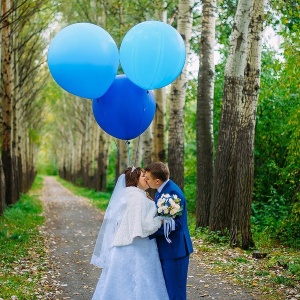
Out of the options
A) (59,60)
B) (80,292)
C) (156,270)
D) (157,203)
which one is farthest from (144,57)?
(80,292)

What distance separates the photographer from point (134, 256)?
19.3ft

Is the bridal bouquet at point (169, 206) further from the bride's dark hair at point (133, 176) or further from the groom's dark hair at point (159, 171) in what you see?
the bride's dark hair at point (133, 176)

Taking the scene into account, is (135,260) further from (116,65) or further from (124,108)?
(116,65)

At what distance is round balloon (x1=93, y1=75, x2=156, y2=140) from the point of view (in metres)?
6.89

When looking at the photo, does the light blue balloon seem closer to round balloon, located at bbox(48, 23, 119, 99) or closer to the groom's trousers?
round balloon, located at bbox(48, 23, 119, 99)

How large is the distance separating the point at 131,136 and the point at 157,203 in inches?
66.7

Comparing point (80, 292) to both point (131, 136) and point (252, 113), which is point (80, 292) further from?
point (252, 113)

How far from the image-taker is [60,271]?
9375 millimetres

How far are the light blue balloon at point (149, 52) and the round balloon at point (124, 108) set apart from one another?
240 millimetres

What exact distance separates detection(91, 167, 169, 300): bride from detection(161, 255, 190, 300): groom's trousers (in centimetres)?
7

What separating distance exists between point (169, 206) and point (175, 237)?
1.32 feet

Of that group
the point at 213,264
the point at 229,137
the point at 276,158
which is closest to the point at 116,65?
the point at 213,264

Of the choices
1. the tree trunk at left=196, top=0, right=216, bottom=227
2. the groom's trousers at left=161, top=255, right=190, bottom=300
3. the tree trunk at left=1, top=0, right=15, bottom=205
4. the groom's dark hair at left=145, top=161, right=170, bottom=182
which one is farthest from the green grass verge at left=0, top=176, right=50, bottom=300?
the tree trunk at left=196, top=0, right=216, bottom=227

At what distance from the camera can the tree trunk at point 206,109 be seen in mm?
13109
